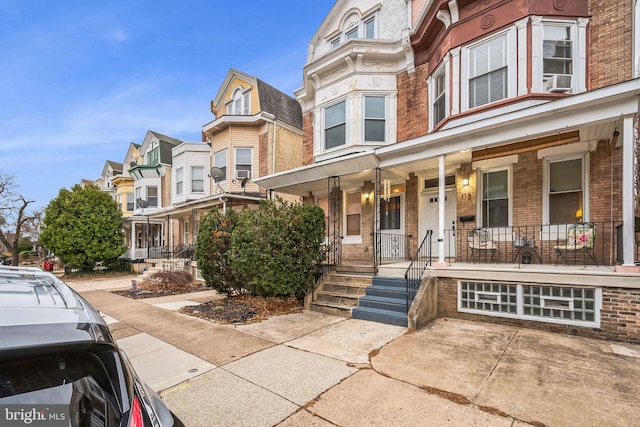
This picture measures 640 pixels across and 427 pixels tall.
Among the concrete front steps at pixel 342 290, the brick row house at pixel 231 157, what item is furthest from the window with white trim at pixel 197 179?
the concrete front steps at pixel 342 290

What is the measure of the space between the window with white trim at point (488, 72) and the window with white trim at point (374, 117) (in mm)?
3062

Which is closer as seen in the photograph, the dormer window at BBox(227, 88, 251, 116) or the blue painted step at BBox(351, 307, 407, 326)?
the blue painted step at BBox(351, 307, 407, 326)

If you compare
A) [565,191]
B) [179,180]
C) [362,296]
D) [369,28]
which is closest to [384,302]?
[362,296]

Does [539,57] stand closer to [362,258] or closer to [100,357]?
[362,258]

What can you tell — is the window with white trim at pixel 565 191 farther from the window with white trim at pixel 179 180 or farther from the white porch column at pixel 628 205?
the window with white trim at pixel 179 180

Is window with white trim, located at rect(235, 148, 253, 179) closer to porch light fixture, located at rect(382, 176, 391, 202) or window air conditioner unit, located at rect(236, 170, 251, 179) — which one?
window air conditioner unit, located at rect(236, 170, 251, 179)

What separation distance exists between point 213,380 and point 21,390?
10.7ft

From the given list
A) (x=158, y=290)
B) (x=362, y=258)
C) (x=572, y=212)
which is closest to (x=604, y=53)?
(x=572, y=212)

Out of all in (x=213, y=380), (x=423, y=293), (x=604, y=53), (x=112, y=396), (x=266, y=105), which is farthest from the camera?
(x=266, y=105)

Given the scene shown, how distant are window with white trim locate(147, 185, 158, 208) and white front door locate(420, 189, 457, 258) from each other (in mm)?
20122

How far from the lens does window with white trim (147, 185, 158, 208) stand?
74.7ft

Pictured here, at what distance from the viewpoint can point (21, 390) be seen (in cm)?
108

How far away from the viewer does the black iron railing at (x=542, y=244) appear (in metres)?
6.71

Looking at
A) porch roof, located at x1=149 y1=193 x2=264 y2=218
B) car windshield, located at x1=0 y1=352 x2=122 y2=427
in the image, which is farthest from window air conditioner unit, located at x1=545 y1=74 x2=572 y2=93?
porch roof, located at x1=149 y1=193 x2=264 y2=218
